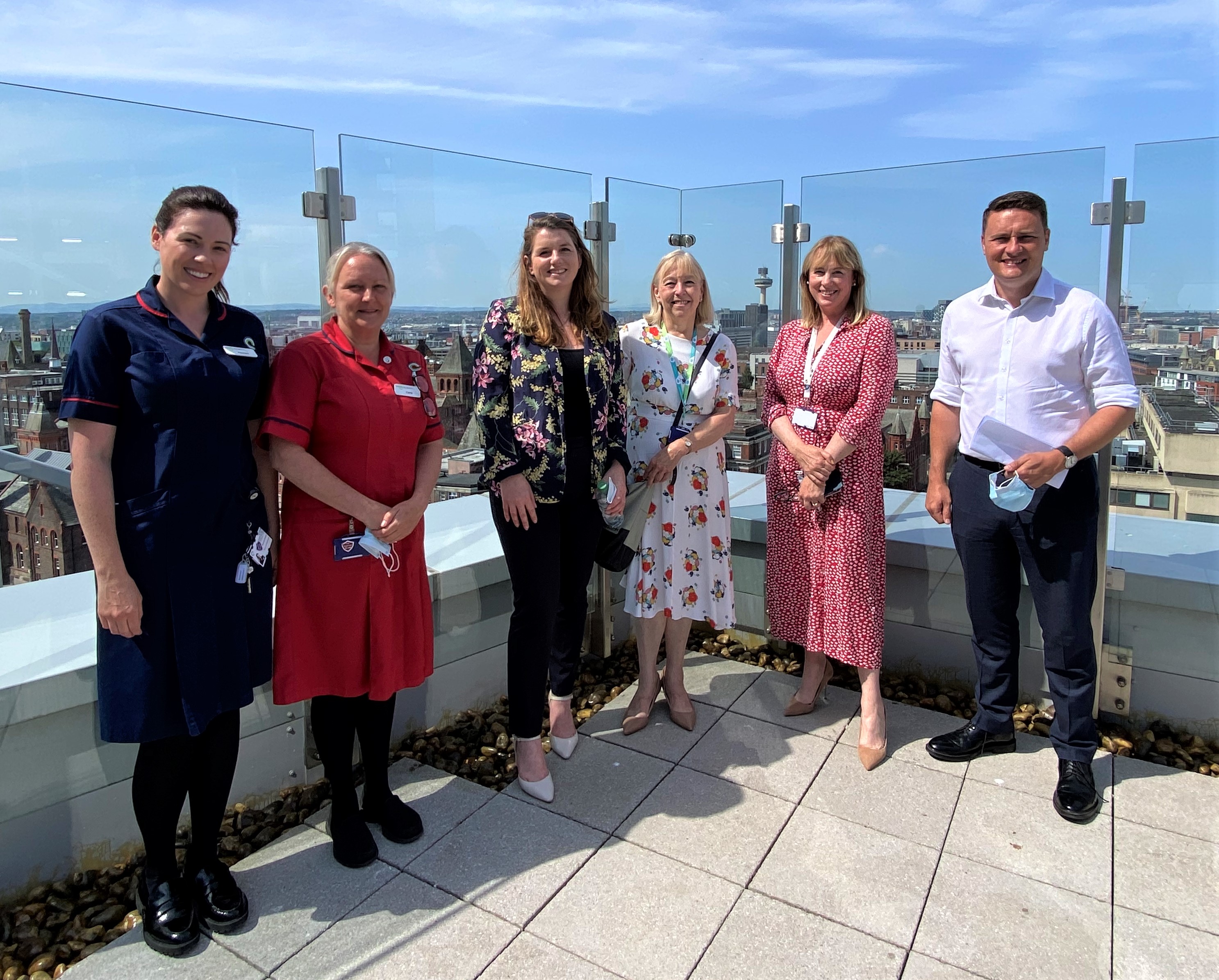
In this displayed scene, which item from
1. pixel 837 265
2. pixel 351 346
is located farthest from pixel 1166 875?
pixel 351 346

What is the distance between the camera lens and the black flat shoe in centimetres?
205

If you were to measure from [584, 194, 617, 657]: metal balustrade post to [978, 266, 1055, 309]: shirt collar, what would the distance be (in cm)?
149

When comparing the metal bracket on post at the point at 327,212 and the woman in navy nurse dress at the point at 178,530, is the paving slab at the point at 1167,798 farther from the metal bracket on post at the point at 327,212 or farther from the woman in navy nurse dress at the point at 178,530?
the metal bracket on post at the point at 327,212

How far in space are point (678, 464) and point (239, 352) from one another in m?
1.55

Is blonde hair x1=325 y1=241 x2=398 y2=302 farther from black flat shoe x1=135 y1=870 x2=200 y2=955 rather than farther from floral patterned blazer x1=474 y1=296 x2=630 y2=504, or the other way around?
black flat shoe x1=135 y1=870 x2=200 y2=955

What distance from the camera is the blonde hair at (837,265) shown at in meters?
2.92

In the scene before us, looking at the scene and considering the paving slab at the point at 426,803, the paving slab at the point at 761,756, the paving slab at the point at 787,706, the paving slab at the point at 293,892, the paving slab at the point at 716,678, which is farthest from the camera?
the paving slab at the point at 716,678

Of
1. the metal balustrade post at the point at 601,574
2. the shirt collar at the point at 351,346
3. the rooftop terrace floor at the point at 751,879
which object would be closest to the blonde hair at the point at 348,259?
the shirt collar at the point at 351,346

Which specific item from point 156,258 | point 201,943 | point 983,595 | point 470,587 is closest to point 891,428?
point 983,595

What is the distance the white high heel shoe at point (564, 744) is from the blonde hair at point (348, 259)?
153cm

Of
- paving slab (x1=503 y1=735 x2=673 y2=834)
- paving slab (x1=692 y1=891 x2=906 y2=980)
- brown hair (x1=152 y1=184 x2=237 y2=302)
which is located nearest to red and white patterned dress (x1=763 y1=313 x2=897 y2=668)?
paving slab (x1=503 y1=735 x2=673 y2=834)

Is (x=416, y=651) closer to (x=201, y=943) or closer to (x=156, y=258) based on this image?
(x=201, y=943)

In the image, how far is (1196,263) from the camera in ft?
9.58

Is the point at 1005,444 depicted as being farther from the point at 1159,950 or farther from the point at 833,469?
the point at 1159,950
